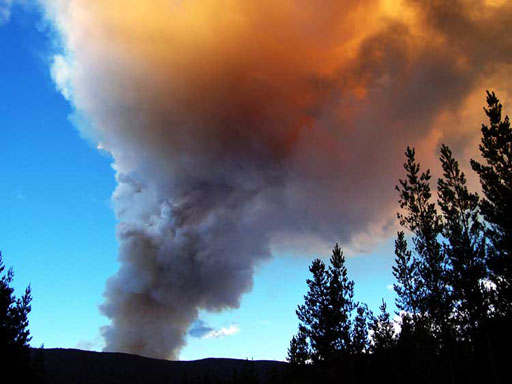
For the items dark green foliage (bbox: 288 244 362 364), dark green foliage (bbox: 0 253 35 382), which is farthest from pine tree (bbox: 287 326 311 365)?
dark green foliage (bbox: 0 253 35 382)

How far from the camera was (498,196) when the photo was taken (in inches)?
1079

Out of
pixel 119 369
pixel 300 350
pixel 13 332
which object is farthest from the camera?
pixel 119 369

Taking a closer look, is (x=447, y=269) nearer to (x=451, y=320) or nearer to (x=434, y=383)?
(x=451, y=320)

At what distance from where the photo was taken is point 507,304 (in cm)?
2661

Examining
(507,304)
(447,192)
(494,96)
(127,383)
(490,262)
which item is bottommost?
(127,383)

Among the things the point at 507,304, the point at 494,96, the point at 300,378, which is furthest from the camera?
the point at 300,378

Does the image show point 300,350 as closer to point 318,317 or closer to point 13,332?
point 318,317

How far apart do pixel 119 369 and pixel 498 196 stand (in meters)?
114

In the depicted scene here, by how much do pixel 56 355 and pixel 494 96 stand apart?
133 meters

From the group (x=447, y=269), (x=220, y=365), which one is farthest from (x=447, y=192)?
(x=220, y=365)

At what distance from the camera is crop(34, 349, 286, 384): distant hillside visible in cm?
10300

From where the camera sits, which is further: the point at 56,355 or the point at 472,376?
the point at 56,355

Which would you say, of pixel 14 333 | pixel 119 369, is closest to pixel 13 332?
pixel 14 333

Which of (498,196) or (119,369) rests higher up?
(498,196)
